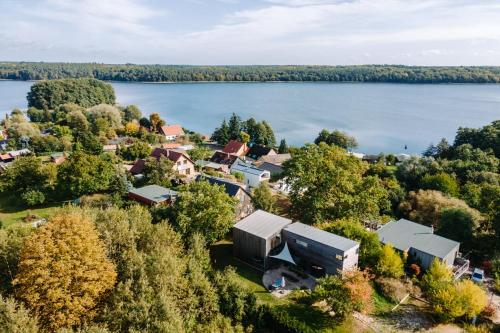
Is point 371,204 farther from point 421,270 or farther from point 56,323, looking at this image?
point 56,323

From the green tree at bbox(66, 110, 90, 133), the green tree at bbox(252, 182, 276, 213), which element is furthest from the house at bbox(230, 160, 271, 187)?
the green tree at bbox(66, 110, 90, 133)

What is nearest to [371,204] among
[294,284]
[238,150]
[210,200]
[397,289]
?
[397,289]

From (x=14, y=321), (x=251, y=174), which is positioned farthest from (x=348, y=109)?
(x=14, y=321)

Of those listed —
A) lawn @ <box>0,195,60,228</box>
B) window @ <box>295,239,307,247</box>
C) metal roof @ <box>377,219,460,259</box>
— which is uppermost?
window @ <box>295,239,307,247</box>

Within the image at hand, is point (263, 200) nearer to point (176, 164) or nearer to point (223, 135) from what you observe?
point (176, 164)

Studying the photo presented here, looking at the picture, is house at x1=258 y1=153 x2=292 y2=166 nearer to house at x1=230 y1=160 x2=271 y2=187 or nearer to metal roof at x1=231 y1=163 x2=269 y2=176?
metal roof at x1=231 y1=163 x2=269 y2=176

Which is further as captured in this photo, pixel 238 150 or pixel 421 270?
pixel 238 150

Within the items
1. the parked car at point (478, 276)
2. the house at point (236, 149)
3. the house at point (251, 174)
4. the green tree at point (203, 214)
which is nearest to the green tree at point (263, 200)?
the green tree at point (203, 214)
